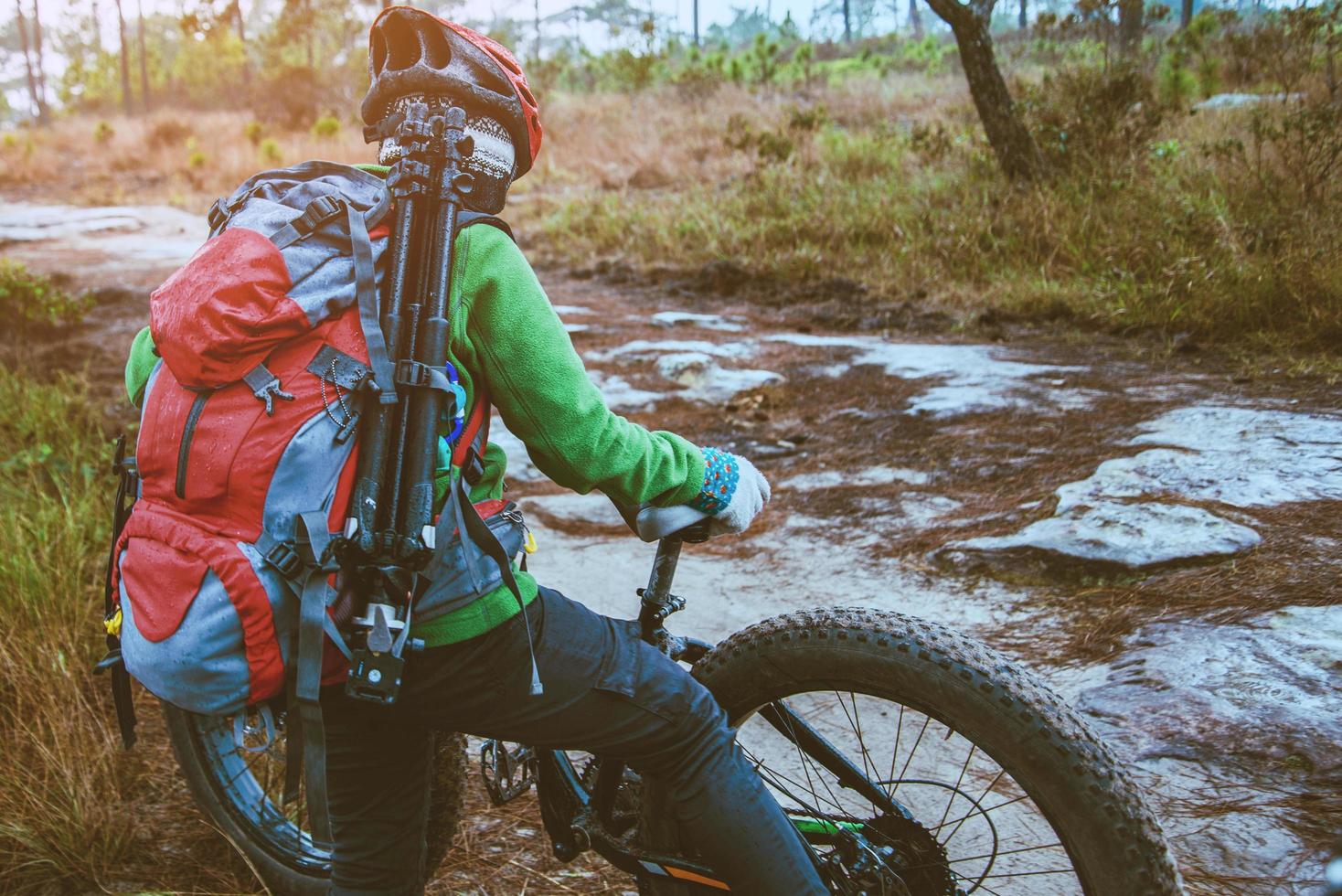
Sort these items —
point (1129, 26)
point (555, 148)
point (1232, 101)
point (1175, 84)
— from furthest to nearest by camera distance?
1. point (555, 148)
2. point (1175, 84)
3. point (1232, 101)
4. point (1129, 26)

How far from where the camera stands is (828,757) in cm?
179

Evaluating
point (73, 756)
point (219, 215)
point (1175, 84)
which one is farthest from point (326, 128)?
point (219, 215)

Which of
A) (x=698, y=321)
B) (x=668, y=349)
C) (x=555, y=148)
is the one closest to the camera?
(x=668, y=349)

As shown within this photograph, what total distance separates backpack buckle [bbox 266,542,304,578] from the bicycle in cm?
55

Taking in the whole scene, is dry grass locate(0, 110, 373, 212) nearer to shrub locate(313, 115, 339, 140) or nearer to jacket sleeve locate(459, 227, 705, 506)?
shrub locate(313, 115, 339, 140)

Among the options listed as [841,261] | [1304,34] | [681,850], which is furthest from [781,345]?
[681,850]

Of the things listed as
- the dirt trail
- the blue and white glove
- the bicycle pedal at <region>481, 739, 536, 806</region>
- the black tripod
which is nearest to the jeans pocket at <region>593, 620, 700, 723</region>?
the blue and white glove

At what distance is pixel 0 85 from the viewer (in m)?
66.6

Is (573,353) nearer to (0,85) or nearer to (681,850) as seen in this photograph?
(681,850)

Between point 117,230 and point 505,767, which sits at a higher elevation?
point 117,230

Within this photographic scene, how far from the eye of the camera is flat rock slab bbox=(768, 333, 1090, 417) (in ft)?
15.0

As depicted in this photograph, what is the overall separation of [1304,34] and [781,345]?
405cm

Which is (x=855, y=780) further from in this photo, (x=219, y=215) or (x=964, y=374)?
(x=964, y=374)

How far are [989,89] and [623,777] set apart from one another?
288 inches
